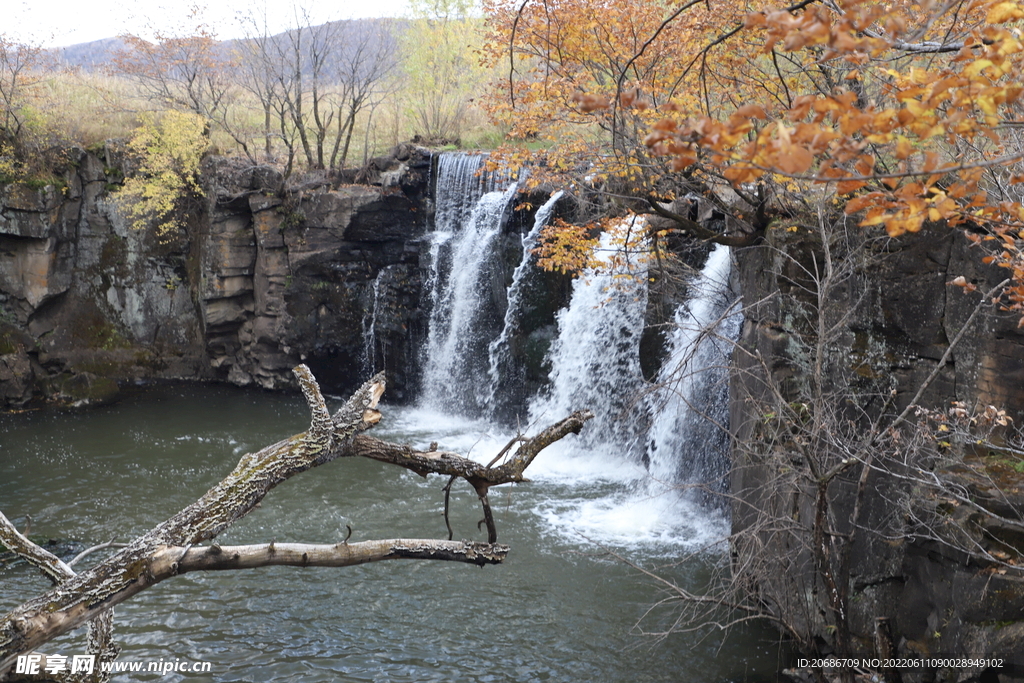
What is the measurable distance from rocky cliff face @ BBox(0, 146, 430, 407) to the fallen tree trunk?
39.9 feet

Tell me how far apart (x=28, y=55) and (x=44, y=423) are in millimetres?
9558

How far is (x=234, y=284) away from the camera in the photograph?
17.0 metres

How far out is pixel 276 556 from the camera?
4.28 metres

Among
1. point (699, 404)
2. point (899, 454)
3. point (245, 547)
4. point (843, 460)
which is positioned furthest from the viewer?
point (699, 404)

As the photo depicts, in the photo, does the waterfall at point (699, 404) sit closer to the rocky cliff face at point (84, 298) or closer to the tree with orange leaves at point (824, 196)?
the tree with orange leaves at point (824, 196)

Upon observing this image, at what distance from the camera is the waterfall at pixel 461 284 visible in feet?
51.0

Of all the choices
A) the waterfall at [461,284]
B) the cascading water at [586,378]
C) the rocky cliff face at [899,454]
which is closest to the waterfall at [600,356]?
the cascading water at [586,378]

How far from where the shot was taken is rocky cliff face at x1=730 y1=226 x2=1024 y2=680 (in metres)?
5.24

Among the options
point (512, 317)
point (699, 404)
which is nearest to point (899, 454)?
point (699, 404)

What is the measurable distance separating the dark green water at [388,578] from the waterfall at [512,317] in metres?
1.71

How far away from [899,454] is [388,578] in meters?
5.78

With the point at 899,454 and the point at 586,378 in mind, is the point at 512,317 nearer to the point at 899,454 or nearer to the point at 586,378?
the point at 586,378

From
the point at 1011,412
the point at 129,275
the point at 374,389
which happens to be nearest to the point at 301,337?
the point at 129,275

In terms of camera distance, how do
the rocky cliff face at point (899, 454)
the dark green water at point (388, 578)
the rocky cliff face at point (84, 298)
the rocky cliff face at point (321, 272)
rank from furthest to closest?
the rocky cliff face at point (321, 272), the rocky cliff face at point (84, 298), the dark green water at point (388, 578), the rocky cliff face at point (899, 454)
